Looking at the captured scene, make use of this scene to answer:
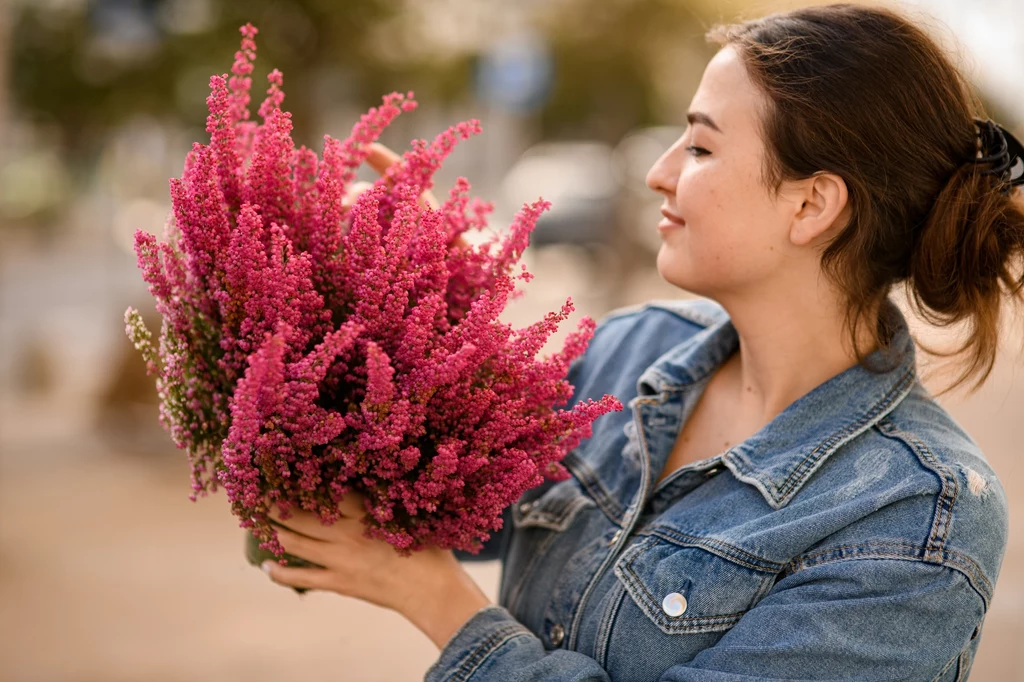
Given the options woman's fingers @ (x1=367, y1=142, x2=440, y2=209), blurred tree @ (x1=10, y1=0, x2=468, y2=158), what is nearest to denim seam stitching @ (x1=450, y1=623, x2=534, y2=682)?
woman's fingers @ (x1=367, y1=142, x2=440, y2=209)

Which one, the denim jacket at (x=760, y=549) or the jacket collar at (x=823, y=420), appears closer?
the denim jacket at (x=760, y=549)

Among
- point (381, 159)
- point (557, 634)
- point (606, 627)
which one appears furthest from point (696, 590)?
point (381, 159)

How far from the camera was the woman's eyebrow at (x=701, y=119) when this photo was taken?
1.85m

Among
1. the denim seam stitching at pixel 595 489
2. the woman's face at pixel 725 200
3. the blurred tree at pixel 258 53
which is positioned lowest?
the denim seam stitching at pixel 595 489

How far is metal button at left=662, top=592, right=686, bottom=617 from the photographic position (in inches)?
67.1

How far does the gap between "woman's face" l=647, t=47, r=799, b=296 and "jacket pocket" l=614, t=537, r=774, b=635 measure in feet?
1.66

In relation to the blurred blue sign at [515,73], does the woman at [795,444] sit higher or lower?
lower

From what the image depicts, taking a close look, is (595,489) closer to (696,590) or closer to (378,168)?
(696,590)

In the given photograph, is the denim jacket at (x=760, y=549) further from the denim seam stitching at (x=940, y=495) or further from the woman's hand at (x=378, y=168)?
the woman's hand at (x=378, y=168)

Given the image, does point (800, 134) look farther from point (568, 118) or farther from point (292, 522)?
point (568, 118)

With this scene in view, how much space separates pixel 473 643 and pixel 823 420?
74 centimetres

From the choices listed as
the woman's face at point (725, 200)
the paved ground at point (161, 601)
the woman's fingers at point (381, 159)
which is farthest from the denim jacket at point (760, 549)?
the paved ground at point (161, 601)

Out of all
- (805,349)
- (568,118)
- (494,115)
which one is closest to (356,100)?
(805,349)

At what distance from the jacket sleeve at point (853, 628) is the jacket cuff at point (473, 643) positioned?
0.98ft
